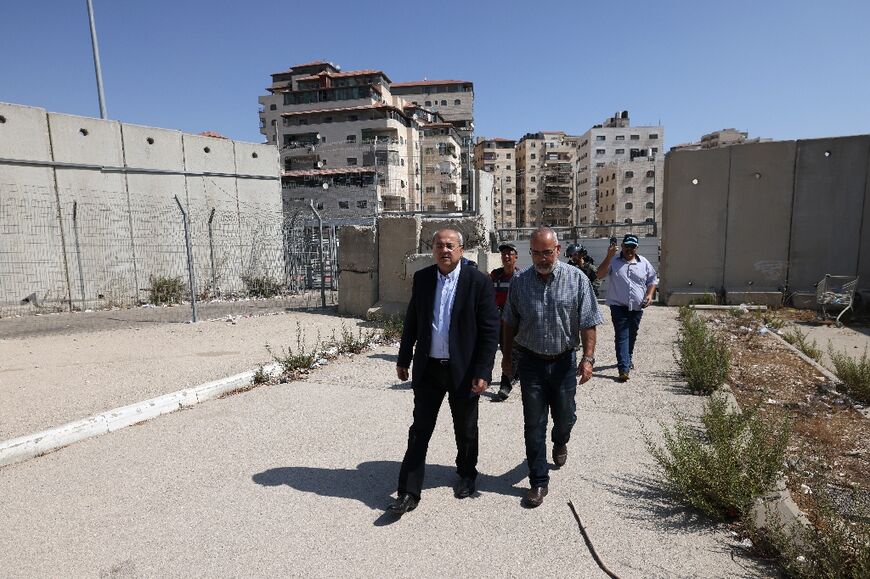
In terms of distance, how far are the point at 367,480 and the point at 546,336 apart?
5.26 ft

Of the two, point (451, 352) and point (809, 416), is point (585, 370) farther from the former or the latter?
point (809, 416)

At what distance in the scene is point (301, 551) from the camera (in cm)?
Answer: 276

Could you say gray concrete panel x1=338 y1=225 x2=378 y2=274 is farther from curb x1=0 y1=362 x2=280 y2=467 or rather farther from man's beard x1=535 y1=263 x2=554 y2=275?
man's beard x1=535 y1=263 x2=554 y2=275

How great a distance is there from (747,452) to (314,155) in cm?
6005

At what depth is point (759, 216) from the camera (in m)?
11.5

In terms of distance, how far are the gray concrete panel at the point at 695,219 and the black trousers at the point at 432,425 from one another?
34.4 feet

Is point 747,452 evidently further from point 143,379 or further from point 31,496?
point 143,379

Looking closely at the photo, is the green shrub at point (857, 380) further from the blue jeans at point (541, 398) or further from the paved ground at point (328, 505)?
the blue jeans at point (541, 398)

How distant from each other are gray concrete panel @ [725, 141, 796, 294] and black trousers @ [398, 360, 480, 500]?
10786mm

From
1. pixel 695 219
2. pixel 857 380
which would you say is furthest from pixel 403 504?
pixel 695 219

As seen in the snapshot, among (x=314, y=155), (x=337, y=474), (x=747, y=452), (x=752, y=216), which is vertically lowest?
(x=337, y=474)

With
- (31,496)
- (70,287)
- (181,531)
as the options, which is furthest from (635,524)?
(70,287)

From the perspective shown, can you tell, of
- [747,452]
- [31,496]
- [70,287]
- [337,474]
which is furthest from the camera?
[70,287]

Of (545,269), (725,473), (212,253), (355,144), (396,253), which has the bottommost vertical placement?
(725,473)
